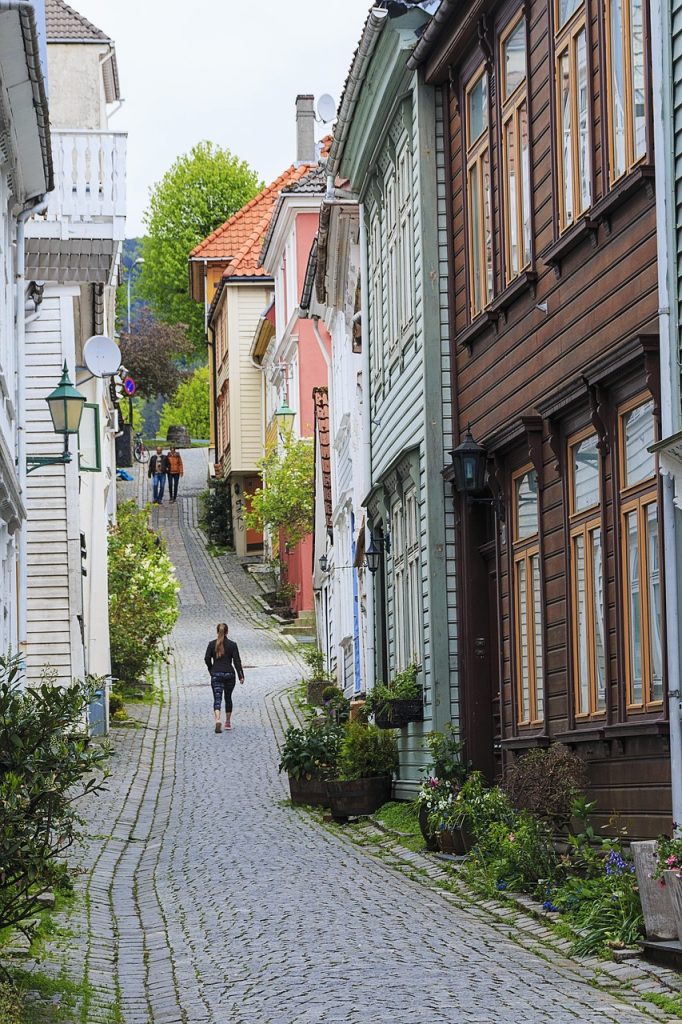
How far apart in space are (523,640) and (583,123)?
3.95 m

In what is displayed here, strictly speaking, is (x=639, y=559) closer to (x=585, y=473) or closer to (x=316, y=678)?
(x=585, y=473)

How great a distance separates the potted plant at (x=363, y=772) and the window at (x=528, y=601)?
4.41m

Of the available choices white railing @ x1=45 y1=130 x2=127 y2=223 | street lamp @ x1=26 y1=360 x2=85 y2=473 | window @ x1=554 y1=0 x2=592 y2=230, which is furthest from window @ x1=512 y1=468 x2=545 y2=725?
white railing @ x1=45 y1=130 x2=127 y2=223

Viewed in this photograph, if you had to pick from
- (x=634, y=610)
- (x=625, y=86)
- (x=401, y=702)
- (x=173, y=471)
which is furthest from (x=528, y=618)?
(x=173, y=471)

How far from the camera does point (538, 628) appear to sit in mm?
12719

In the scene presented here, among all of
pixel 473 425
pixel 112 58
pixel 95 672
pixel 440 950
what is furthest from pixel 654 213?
pixel 112 58

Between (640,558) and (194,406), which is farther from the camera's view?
(194,406)

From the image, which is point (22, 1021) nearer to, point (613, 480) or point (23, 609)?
point (613, 480)

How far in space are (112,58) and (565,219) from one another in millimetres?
22597

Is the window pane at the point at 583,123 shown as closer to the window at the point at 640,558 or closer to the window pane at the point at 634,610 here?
the window at the point at 640,558

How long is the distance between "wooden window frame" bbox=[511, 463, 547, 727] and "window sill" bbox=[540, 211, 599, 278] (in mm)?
1499

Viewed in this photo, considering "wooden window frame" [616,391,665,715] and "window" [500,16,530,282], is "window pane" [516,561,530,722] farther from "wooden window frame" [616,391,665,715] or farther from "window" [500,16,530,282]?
"wooden window frame" [616,391,665,715]

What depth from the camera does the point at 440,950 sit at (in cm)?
934

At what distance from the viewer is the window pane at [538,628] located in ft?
41.1
